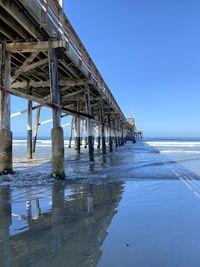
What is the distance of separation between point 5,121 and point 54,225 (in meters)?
6.30

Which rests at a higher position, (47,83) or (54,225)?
(47,83)


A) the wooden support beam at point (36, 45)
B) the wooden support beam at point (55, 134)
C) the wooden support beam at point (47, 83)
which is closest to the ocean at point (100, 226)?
the wooden support beam at point (55, 134)

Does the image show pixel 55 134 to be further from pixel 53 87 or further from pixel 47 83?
pixel 47 83

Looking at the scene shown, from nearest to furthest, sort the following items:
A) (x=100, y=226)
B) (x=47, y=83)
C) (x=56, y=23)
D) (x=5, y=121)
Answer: (x=100, y=226)
(x=5, y=121)
(x=56, y=23)
(x=47, y=83)

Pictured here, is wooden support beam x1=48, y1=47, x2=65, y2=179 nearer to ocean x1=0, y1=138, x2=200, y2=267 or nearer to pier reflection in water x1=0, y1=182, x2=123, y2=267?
ocean x1=0, y1=138, x2=200, y2=267

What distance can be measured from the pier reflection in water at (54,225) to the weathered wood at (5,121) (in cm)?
225

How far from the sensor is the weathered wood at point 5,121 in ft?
33.7

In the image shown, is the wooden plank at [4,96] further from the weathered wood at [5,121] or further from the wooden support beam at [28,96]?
the wooden support beam at [28,96]

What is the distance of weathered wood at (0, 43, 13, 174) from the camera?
33.7 feet

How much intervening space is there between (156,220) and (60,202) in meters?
2.24

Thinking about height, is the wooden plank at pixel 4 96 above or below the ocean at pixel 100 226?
above

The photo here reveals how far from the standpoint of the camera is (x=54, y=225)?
486 centimetres

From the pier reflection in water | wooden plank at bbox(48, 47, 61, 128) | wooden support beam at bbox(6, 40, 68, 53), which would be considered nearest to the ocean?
the pier reflection in water

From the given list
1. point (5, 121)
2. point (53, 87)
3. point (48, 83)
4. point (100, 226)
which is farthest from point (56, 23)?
point (100, 226)
